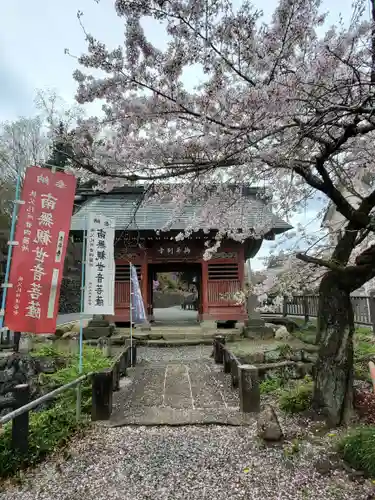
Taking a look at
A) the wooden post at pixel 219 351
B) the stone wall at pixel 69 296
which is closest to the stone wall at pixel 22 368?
the wooden post at pixel 219 351

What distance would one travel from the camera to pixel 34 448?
3414 millimetres

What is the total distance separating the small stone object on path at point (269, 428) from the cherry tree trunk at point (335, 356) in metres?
0.71

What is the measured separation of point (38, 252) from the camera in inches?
170

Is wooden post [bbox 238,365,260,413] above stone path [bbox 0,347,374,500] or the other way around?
above

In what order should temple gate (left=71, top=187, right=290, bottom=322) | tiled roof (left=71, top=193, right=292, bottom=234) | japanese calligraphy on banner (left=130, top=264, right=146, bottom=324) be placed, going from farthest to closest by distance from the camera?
temple gate (left=71, top=187, right=290, bottom=322) → tiled roof (left=71, top=193, right=292, bottom=234) → japanese calligraphy on banner (left=130, top=264, right=146, bottom=324)

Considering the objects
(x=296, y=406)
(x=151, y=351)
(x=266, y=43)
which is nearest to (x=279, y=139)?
(x=266, y=43)

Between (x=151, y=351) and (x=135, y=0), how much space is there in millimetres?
8622

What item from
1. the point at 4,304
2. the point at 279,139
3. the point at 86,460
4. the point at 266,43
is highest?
the point at 266,43

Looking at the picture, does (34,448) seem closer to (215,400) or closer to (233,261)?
(215,400)

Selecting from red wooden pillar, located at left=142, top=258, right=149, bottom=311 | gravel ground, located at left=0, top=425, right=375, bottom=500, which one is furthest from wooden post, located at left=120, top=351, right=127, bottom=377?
red wooden pillar, located at left=142, top=258, right=149, bottom=311

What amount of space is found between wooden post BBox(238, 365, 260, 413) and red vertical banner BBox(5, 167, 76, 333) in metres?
2.57

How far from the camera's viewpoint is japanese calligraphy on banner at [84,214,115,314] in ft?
18.7

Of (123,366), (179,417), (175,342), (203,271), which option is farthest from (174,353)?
(179,417)

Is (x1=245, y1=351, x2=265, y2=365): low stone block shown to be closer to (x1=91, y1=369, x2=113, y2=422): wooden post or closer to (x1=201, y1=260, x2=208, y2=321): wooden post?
(x1=91, y1=369, x2=113, y2=422): wooden post
